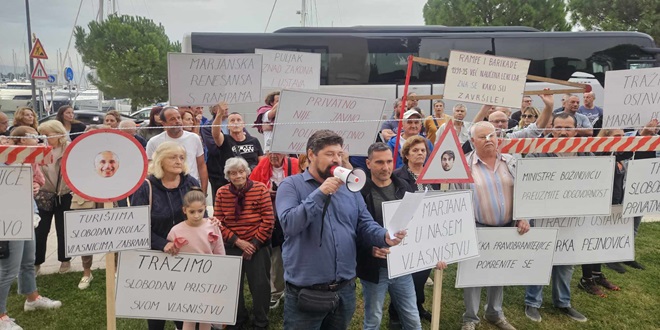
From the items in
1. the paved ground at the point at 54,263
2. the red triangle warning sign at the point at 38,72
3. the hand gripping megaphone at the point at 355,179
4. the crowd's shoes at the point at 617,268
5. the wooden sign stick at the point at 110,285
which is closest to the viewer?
the hand gripping megaphone at the point at 355,179

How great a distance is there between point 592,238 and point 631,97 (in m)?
1.28

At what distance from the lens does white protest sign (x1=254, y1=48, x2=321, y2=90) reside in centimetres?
548

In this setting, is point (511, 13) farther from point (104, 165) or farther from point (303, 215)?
point (104, 165)

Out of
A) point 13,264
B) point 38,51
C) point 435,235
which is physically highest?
point 38,51

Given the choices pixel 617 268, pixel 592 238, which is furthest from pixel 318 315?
pixel 617 268

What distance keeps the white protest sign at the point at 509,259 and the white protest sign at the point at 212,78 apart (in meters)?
2.60

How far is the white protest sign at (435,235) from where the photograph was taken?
3172mm

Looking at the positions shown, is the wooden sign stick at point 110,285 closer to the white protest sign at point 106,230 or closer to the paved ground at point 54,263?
the white protest sign at point 106,230

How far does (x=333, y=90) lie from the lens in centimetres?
1102

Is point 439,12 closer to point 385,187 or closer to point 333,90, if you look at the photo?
point 333,90

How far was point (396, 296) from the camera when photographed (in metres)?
3.46

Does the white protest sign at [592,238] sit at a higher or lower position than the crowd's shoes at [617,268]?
higher

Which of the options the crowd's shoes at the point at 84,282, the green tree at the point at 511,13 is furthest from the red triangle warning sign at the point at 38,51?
the green tree at the point at 511,13

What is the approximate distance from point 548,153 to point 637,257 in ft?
9.88
